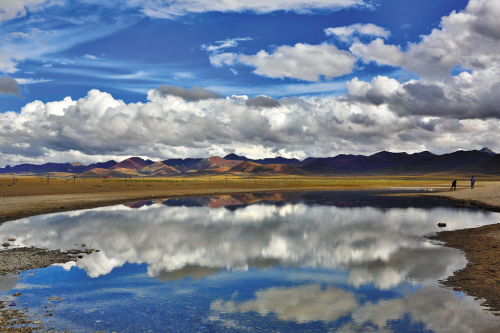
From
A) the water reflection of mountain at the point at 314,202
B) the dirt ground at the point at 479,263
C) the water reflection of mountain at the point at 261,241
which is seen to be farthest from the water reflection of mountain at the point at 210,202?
the dirt ground at the point at 479,263

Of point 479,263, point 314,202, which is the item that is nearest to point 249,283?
point 479,263

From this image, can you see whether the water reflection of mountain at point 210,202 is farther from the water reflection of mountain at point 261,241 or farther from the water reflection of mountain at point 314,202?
the water reflection of mountain at point 261,241

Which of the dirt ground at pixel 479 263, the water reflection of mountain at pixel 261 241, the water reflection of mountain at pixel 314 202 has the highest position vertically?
the dirt ground at pixel 479 263

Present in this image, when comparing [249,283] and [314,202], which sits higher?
[249,283]

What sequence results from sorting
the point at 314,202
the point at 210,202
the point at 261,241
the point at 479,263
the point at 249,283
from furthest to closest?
the point at 210,202 → the point at 314,202 → the point at 261,241 → the point at 479,263 → the point at 249,283

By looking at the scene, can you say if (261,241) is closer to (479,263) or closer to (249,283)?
(249,283)

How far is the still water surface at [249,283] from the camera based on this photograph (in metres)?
11.1

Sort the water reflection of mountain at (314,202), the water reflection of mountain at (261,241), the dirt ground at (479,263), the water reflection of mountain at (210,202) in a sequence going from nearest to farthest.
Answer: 1. the dirt ground at (479,263)
2. the water reflection of mountain at (261,241)
3. the water reflection of mountain at (314,202)
4. the water reflection of mountain at (210,202)

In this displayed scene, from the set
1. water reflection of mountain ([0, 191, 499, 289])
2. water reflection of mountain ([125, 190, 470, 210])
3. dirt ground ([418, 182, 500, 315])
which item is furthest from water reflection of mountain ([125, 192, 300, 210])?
dirt ground ([418, 182, 500, 315])

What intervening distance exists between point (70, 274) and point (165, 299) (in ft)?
19.8

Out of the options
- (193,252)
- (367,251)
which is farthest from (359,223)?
(193,252)

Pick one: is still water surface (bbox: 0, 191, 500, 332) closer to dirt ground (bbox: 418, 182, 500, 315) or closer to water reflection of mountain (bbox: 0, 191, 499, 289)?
water reflection of mountain (bbox: 0, 191, 499, 289)

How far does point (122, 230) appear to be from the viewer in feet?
93.8

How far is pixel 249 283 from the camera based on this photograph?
1498 cm
